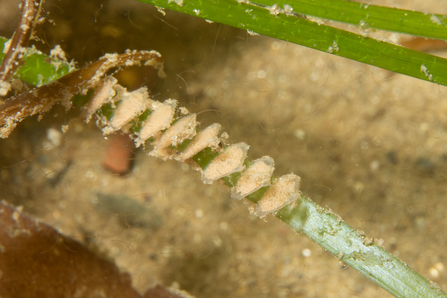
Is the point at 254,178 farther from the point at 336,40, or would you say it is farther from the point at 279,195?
the point at 336,40

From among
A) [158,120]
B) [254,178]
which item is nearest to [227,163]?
[254,178]

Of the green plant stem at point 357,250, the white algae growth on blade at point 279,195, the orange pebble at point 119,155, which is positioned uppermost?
the white algae growth on blade at point 279,195

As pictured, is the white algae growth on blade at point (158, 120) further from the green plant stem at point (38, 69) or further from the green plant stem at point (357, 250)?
the green plant stem at point (357, 250)

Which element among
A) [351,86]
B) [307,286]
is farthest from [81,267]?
[351,86]

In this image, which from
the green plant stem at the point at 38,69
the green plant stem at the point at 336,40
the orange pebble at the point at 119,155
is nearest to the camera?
the green plant stem at the point at 336,40

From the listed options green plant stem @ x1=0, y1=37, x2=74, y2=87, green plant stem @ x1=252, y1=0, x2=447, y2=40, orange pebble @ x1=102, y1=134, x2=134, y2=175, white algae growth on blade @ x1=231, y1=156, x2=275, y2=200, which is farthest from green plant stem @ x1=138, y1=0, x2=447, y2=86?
orange pebble @ x1=102, y1=134, x2=134, y2=175

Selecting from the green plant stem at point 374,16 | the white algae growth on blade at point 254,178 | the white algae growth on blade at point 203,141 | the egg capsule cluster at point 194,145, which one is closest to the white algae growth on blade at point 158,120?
the egg capsule cluster at point 194,145
